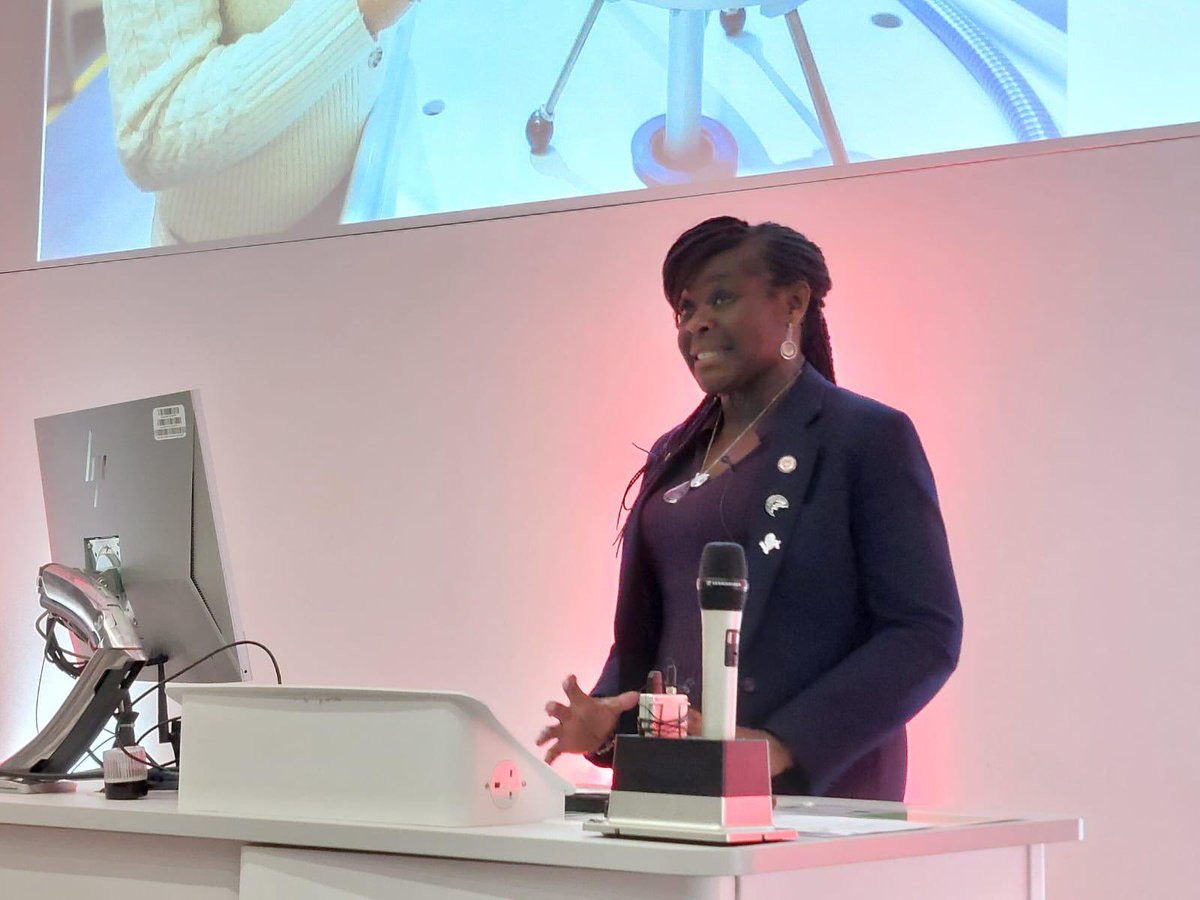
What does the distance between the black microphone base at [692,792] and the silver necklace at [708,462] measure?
4.62ft

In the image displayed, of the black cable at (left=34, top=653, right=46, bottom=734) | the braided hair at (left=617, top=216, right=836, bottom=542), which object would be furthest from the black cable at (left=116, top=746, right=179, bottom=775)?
the black cable at (left=34, top=653, right=46, bottom=734)

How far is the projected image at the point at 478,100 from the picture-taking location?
2.54 m

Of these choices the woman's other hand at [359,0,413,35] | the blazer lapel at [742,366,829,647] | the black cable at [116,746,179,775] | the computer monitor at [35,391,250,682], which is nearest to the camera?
the black cable at [116,746,179,775]

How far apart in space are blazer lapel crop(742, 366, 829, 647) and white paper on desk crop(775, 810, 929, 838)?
988 millimetres

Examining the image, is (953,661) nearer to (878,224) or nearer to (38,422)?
(878,224)

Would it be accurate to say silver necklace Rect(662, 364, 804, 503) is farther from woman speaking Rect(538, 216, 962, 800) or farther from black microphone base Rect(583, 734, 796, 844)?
black microphone base Rect(583, 734, 796, 844)

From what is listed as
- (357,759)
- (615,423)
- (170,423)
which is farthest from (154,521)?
(615,423)

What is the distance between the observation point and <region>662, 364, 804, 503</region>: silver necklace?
248cm

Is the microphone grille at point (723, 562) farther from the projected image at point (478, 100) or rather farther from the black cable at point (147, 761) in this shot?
the projected image at point (478, 100)

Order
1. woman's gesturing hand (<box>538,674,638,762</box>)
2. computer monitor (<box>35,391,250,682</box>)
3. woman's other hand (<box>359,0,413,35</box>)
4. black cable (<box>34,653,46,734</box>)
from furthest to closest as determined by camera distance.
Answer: black cable (<box>34,653,46,734</box>) → woman's other hand (<box>359,0,413,35</box>) → woman's gesturing hand (<box>538,674,638,762</box>) → computer monitor (<box>35,391,250,682</box>)

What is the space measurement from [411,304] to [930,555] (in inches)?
50.9

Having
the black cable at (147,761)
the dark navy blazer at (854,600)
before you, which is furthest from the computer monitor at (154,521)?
the dark navy blazer at (854,600)

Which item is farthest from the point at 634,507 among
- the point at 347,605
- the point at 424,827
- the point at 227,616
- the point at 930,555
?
the point at 424,827

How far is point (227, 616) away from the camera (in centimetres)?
178
